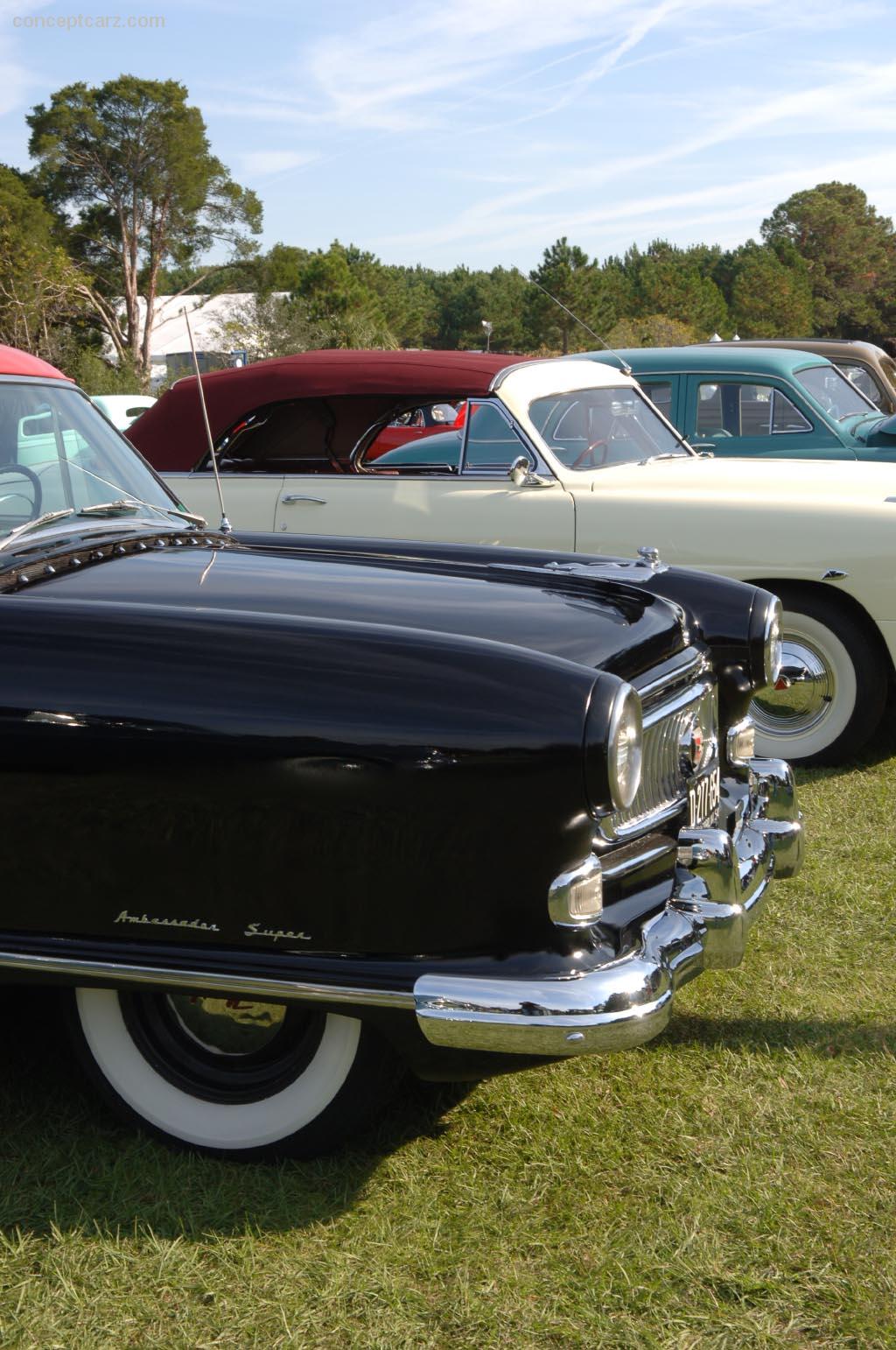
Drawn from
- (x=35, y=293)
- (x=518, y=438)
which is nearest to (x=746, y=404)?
(x=518, y=438)

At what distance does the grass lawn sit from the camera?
2180 mm

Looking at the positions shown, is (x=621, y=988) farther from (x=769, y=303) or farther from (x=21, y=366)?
(x=769, y=303)

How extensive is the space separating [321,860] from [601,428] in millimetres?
4309

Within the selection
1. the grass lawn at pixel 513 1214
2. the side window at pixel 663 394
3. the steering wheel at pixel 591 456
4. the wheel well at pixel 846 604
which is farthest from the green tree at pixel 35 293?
the grass lawn at pixel 513 1214

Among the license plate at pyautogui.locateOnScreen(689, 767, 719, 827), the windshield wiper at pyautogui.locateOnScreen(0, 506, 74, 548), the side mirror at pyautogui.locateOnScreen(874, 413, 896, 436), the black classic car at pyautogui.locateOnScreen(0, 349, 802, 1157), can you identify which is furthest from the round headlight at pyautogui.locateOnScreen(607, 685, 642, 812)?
the side mirror at pyautogui.locateOnScreen(874, 413, 896, 436)

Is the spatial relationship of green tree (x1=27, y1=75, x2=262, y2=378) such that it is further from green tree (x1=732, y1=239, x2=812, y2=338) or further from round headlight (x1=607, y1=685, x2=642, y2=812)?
round headlight (x1=607, y1=685, x2=642, y2=812)

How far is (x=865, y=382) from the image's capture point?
34.9 ft

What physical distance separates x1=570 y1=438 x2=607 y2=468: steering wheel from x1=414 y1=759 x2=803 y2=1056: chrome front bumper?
3318mm

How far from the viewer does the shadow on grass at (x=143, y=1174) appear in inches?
96.0

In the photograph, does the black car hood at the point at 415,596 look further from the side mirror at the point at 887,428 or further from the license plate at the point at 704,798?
the side mirror at the point at 887,428

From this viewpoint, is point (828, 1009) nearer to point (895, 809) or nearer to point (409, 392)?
point (895, 809)

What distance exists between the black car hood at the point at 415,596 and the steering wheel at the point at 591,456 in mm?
2645

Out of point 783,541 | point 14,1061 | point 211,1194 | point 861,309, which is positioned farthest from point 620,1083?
point 861,309

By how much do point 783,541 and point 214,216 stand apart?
1919 inches
